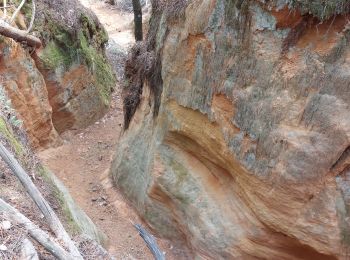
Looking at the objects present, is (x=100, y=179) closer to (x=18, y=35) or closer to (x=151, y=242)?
(x=151, y=242)

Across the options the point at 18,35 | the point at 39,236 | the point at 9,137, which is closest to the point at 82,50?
the point at 18,35

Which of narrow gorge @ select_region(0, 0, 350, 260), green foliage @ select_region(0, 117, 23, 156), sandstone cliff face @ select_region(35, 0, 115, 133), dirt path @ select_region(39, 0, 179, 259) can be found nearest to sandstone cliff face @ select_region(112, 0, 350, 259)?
narrow gorge @ select_region(0, 0, 350, 260)

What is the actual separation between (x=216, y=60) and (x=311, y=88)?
179 cm

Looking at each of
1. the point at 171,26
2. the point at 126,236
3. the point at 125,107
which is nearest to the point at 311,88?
the point at 171,26

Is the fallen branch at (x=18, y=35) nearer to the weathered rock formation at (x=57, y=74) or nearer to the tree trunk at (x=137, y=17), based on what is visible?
the weathered rock formation at (x=57, y=74)

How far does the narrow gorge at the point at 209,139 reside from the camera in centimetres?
564

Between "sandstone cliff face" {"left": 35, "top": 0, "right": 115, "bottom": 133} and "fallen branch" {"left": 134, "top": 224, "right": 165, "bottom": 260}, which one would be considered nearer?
"fallen branch" {"left": 134, "top": 224, "right": 165, "bottom": 260}

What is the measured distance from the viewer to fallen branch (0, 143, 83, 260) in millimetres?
4918

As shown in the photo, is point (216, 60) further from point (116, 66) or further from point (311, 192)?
point (116, 66)

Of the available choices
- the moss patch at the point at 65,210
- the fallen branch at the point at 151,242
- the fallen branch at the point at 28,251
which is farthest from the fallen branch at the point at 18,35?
the fallen branch at the point at 28,251

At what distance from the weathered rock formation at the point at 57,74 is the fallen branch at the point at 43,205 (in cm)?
458

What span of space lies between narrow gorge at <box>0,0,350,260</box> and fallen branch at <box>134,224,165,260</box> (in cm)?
12

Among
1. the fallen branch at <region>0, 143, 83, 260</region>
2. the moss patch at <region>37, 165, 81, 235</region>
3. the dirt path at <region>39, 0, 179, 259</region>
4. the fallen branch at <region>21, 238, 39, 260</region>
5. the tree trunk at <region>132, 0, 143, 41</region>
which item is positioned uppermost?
the tree trunk at <region>132, 0, 143, 41</region>

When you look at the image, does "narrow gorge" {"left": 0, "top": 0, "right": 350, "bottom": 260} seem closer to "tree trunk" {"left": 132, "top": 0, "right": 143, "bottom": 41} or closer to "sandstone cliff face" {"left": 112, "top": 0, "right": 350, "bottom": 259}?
"sandstone cliff face" {"left": 112, "top": 0, "right": 350, "bottom": 259}
